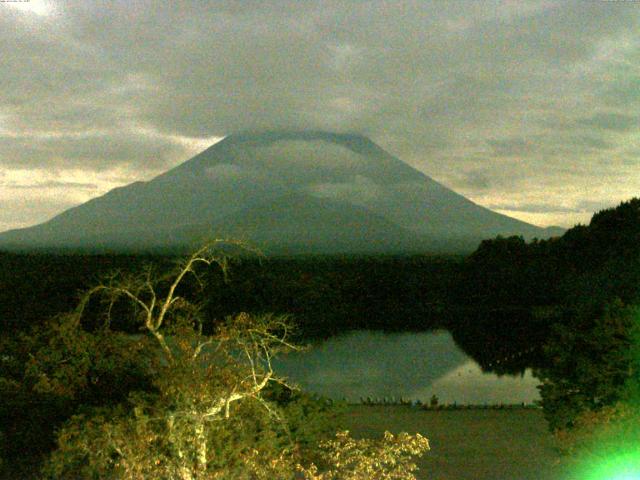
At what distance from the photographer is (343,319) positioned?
4025 cm

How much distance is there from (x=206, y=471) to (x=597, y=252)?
3055 centimetres

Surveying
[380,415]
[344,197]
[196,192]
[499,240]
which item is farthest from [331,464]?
[344,197]

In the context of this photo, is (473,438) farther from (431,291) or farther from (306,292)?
(431,291)

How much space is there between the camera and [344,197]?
149500 mm

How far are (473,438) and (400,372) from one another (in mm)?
15752

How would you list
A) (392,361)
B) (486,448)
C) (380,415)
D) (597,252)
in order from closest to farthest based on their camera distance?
1. (486,448)
2. (380,415)
3. (392,361)
4. (597,252)

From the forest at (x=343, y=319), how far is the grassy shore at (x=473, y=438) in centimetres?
81

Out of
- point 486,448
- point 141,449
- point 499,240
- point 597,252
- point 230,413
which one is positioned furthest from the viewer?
point 499,240

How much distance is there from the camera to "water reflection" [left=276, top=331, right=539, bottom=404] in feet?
73.8

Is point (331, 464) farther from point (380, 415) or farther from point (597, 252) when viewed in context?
point (597, 252)

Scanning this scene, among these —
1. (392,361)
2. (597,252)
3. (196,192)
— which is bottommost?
(392,361)

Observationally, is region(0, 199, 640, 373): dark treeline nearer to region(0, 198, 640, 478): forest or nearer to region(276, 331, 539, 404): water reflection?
region(0, 198, 640, 478): forest

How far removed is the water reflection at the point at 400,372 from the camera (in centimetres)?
2248

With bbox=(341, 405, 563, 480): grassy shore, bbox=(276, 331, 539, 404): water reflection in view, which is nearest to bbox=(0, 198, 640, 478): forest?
bbox=(341, 405, 563, 480): grassy shore
